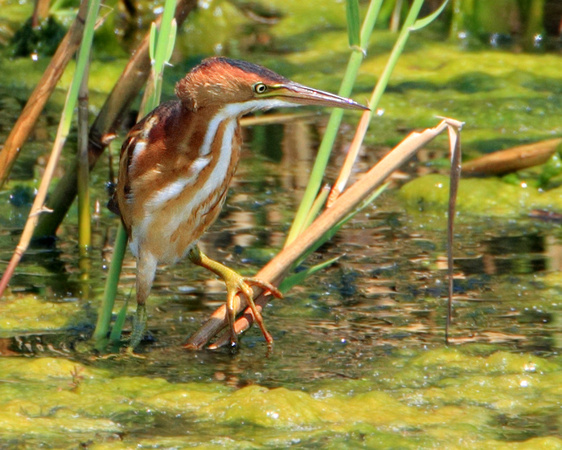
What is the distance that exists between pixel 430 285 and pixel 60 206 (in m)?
1.42

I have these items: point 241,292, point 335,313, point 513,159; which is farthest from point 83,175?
point 513,159

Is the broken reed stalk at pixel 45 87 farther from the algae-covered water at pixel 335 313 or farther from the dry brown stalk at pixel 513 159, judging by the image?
the dry brown stalk at pixel 513 159

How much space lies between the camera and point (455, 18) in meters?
6.96

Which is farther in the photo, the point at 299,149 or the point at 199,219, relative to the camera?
the point at 299,149

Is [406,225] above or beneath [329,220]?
beneath

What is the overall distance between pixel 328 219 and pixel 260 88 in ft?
1.80

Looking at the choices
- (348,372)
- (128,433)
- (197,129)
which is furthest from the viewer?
(348,372)

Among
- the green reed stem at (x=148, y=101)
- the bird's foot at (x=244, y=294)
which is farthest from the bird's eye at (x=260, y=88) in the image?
the bird's foot at (x=244, y=294)

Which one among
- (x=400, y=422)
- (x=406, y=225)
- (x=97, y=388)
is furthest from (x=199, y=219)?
A: (x=406, y=225)

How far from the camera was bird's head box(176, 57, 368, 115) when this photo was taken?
106 inches

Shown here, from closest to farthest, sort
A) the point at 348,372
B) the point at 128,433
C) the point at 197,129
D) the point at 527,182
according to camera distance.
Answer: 1. the point at 128,433
2. the point at 197,129
3. the point at 348,372
4. the point at 527,182

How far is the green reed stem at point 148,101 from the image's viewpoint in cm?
279

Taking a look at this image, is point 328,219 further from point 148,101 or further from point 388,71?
point 148,101

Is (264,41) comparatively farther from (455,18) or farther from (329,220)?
(329,220)
